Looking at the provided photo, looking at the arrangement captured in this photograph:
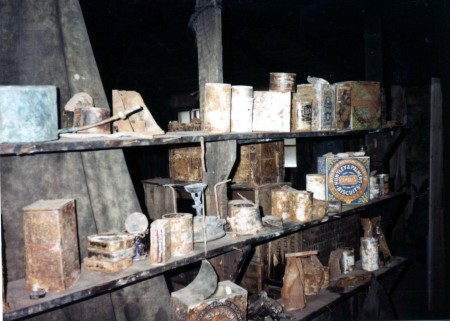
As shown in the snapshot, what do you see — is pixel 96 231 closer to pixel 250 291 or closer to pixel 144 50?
pixel 250 291

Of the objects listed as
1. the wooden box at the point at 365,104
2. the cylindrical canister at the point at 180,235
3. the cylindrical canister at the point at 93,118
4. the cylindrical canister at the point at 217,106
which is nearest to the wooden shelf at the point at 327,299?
the cylindrical canister at the point at 180,235

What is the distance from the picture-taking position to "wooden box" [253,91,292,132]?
255 cm

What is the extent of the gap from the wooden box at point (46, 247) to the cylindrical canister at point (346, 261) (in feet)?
8.61

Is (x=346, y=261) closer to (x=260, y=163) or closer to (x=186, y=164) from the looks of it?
(x=260, y=163)

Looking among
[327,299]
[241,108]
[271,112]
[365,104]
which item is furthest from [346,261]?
[241,108]

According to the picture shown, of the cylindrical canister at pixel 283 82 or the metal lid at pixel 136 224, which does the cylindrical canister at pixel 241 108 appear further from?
the metal lid at pixel 136 224

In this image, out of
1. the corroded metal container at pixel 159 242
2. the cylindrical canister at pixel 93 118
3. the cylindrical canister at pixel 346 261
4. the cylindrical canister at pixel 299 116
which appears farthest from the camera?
the cylindrical canister at pixel 346 261

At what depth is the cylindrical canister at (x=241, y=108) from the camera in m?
2.34

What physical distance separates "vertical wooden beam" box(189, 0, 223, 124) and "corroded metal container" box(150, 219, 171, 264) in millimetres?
968

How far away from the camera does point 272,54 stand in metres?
6.98

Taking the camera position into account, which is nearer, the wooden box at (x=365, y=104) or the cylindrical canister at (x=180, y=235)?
the cylindrical canister at (x=180, y=235)

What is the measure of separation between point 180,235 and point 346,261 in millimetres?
2111

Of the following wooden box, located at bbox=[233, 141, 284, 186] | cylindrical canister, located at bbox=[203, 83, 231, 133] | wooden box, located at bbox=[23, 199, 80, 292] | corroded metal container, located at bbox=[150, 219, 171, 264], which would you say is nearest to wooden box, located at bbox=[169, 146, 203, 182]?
wooden box, located at bbox=[233, 141, 284, 186]

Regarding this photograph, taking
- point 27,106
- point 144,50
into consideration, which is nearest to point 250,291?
point 27,106
